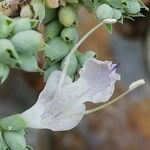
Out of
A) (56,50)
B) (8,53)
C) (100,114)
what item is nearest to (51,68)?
(56,50)

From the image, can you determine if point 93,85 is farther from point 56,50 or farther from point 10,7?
point 10,7

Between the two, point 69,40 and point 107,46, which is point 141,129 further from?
point 69,40

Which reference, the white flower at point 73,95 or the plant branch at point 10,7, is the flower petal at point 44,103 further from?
the plant branch at point 10,7

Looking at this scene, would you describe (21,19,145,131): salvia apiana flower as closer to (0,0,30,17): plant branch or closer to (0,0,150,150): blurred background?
(0,0,30,17): plant branch

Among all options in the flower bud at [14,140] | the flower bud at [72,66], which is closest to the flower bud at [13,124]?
the flower bud at [14,140]

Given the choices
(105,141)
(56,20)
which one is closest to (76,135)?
(105,141)
